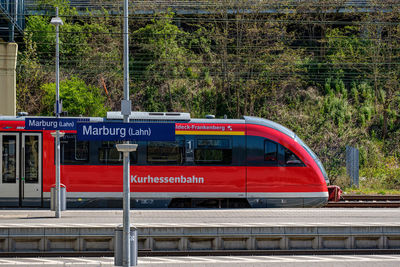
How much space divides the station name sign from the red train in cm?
230

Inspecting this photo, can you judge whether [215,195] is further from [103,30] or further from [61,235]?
[103,30]

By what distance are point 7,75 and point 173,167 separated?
1461 cm

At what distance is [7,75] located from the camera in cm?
2798

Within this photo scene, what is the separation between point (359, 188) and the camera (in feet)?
81.8

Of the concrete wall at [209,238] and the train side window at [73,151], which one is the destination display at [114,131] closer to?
the concrete wall at [209,238]

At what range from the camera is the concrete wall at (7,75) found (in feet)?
91.7

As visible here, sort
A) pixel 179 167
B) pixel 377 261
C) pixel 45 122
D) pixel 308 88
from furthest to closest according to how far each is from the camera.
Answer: pixel 308 88, pixel 179 167, pixel 45 122, pixel 377 261

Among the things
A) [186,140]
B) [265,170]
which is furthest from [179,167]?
[265,170]

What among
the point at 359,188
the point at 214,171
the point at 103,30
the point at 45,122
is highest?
the point at 103,30

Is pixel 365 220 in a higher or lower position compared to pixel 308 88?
lower

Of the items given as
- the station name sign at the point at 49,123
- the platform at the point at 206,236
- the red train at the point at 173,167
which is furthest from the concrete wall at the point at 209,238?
the red train at the point at 173,167

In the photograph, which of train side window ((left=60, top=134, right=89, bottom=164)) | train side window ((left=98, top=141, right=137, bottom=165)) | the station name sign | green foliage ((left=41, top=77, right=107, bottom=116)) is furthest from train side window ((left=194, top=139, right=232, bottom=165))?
green foliage ((left=41, top=77, right=107, bottom=116))

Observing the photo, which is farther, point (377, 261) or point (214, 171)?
point (214, 171)

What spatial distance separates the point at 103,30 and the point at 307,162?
2235cm
